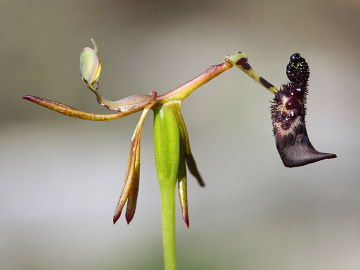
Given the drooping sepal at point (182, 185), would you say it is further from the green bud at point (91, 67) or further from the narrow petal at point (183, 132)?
the green bud at point (91, 67)

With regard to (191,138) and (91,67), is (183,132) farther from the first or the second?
(191,138)

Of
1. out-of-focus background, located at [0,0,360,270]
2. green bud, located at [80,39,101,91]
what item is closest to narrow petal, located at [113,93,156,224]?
green bud, located at [80,39,101,91]

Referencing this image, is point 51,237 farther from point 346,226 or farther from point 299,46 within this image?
point 299,46

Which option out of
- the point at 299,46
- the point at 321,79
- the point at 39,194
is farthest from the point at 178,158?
the point at 299,46

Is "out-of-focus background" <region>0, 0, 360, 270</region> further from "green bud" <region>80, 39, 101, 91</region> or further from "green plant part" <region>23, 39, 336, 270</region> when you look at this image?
"green bud" <region>80, 39, 101, 91</region>

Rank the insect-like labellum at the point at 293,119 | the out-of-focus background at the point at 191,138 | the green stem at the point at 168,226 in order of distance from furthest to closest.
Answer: the out-of-focus background at the point at 191,138
the green stem at the point at 168,226
the insect-like labellum at the point at 293,119

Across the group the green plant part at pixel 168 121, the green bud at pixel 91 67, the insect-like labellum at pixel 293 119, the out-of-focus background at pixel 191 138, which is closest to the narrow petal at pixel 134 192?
the green plant part at pixel 168 121
